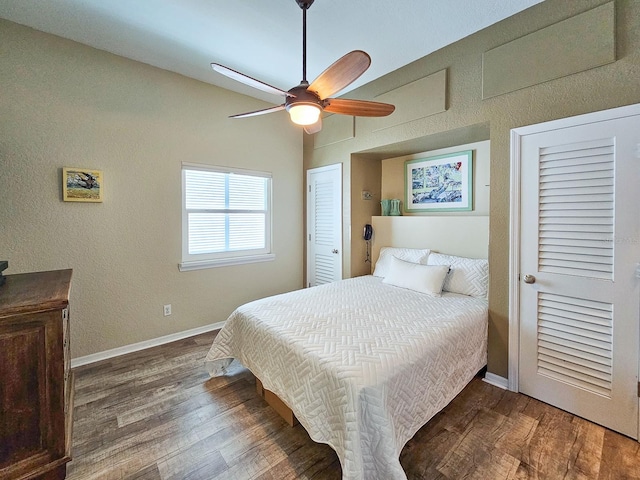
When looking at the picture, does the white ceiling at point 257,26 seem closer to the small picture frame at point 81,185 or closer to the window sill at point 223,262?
the small picture frame at point 81,185

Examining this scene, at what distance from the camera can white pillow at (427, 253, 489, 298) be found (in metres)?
2.47

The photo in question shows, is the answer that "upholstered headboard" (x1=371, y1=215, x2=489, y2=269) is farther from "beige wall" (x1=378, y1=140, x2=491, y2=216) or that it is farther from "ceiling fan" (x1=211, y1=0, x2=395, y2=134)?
"ceiling fan" (x1=211, y1=0, x2=395, y2=134)

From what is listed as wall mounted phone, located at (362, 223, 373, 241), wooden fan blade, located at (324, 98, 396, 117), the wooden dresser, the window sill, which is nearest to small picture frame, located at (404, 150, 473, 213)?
wall mounted phone, located at (362, 223, 373, 241)

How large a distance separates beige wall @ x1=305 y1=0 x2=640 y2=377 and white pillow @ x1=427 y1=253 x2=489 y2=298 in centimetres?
21

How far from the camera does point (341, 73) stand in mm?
1494

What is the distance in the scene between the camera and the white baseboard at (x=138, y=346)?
2.54m

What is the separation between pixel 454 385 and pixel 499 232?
1207 mm

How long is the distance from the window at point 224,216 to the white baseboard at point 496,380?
2.69 meters

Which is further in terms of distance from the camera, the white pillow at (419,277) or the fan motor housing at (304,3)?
the white pillow at (419,277)

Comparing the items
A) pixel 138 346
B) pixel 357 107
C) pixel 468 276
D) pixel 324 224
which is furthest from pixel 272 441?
pixel 324 224

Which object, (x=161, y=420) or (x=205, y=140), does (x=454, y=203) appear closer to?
(x=205, y=140)

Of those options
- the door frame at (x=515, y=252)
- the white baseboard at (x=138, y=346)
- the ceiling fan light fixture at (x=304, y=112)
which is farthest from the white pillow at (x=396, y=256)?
the white baseboard at (x=138, y=346)

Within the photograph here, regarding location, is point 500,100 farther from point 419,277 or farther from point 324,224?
point 324,224

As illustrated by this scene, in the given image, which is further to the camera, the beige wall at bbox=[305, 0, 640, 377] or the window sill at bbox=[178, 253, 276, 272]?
the window sill at bbox=[178, 253, 276, 272]
